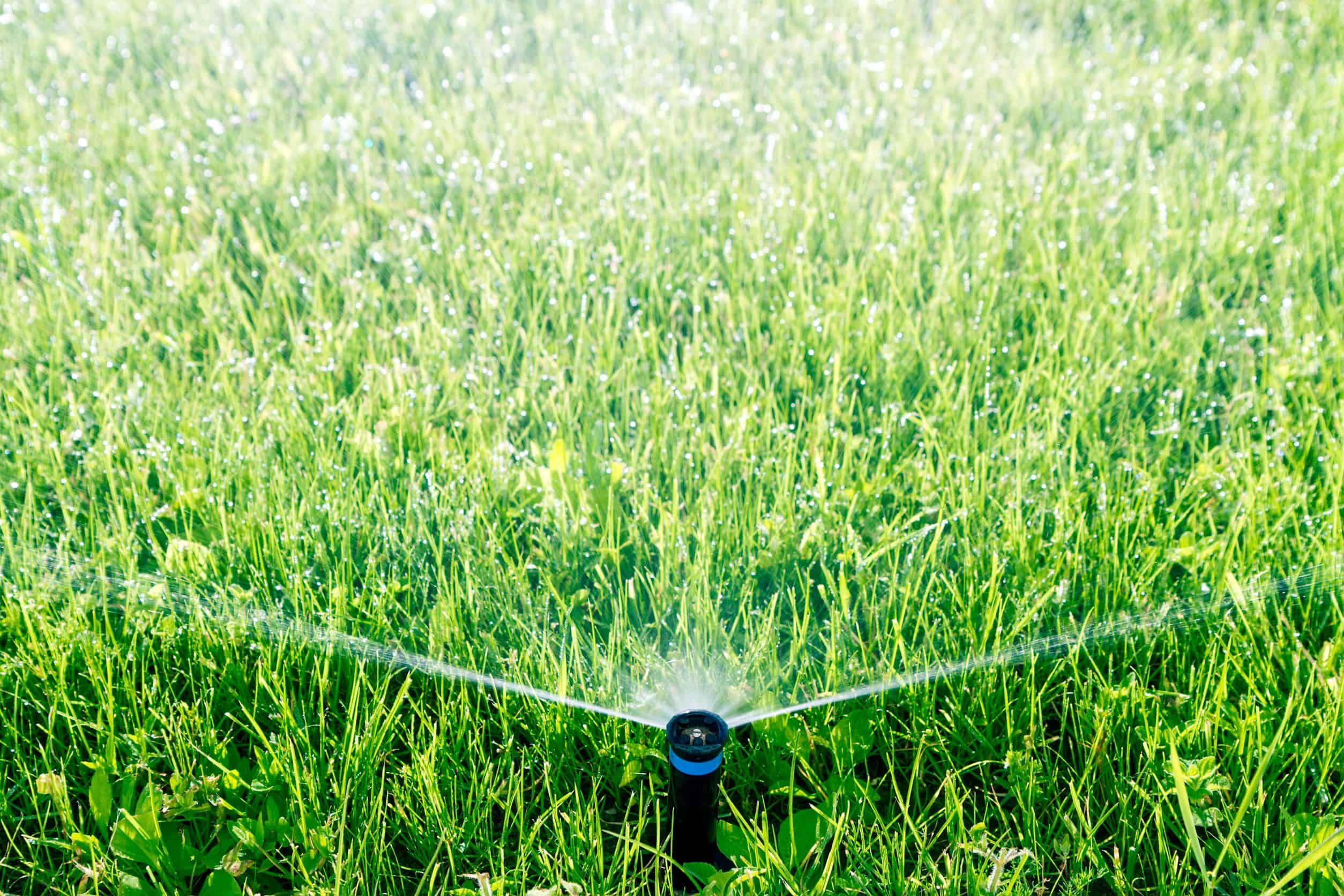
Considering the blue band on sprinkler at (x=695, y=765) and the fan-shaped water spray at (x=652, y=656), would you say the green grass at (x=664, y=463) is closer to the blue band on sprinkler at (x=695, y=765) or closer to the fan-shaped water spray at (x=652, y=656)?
the fan-shaped water spray at (x=652, y=656)

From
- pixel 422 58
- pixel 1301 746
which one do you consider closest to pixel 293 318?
pixel 422 58

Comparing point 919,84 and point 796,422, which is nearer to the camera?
point 796,422

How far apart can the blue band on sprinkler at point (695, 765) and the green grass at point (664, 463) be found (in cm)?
24

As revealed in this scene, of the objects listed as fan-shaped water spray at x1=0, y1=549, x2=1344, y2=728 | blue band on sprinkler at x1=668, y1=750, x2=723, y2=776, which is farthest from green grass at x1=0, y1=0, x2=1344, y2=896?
blue band on sprinkler at x1=668, y1=750, x2=723, y2=776

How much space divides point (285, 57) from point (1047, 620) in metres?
3.55

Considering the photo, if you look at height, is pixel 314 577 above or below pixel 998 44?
below

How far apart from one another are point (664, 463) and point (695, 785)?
97 cm

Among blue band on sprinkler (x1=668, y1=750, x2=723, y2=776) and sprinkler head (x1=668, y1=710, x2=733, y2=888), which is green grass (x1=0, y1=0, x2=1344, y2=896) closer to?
sprinkler head (x1=668, y1=710, x2=733, y2=888)

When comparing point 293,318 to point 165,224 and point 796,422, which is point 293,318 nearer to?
point 165,224

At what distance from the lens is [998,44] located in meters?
Result: 4.46

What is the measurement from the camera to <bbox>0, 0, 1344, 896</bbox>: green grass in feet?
5.44

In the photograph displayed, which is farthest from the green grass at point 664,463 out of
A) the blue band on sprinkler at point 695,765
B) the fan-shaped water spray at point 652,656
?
the blue band on sprinkler at point 695,765

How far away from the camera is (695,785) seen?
4.59ft

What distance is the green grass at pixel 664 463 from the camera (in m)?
1.66
